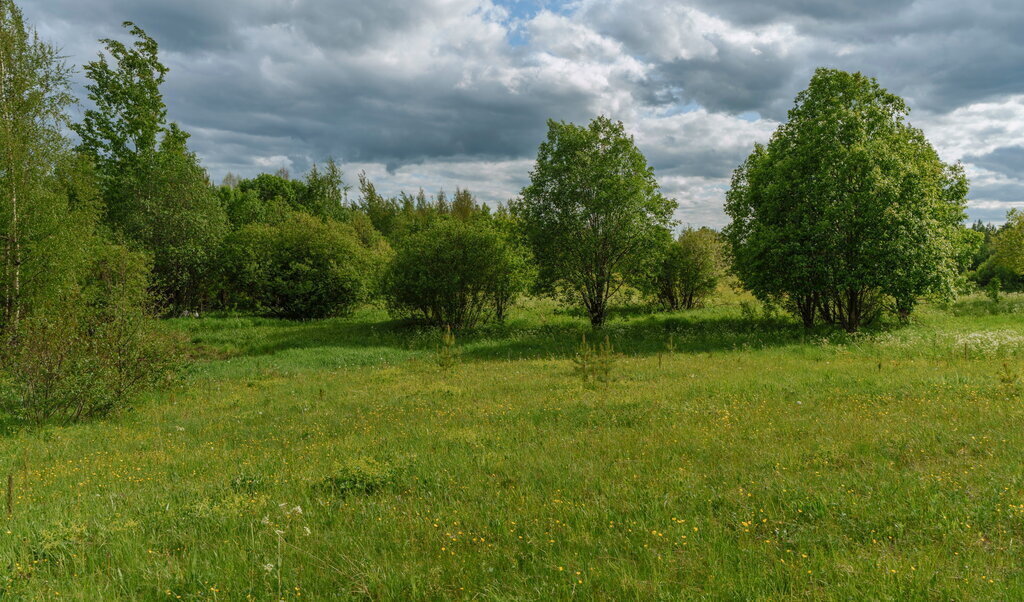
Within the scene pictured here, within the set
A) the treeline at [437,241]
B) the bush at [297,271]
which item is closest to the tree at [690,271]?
the treeline at [437,241]

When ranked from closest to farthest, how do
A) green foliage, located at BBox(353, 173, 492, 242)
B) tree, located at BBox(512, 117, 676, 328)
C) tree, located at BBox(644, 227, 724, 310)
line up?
tree, located at BBox(512, 117, 676, 328) < tree, located at BBox(644, 227, 724, 310) < green foliage, located at BBox(353, 173, 492, 242)

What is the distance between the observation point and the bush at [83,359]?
12.0m

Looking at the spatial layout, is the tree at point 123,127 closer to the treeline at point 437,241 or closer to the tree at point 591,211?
the treeline at point 437,241

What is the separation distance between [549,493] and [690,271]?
30096mm

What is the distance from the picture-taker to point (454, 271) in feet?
88.9

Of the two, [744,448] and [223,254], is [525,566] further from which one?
[223,254]

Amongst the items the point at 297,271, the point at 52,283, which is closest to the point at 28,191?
the point at 52,283

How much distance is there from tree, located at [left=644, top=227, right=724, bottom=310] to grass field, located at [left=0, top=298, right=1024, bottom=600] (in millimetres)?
20197

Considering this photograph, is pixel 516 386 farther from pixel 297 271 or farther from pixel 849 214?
pixel 297 271

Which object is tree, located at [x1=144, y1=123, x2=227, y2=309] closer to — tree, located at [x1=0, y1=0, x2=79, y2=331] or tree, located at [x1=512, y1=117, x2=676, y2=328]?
tree, located at [x1=0, y1=0, x2=79, y2=331]

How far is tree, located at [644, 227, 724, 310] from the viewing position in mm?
33156

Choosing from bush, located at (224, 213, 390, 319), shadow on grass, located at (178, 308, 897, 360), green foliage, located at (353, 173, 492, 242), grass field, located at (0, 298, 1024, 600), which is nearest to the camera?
grass field, located at (0, 298, 1024, 600)

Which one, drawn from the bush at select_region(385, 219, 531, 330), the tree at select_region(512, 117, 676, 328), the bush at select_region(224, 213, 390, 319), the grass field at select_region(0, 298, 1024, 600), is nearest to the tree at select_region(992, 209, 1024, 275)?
the tree at select_region(512, 117, 676, 328)

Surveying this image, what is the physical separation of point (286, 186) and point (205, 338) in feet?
161
